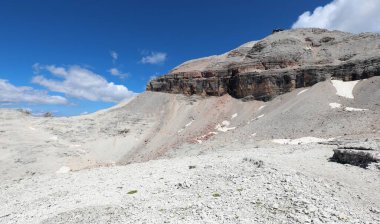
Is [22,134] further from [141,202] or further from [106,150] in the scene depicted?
[141,202]

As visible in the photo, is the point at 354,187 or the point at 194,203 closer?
the point at 194,203

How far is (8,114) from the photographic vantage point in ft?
206

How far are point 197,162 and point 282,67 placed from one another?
41.4 metres

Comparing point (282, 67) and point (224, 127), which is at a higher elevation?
point (282, 67)

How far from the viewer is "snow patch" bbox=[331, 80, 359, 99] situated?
46.2 m

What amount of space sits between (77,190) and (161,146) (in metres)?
27.7

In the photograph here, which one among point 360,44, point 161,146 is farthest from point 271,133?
point 360,44

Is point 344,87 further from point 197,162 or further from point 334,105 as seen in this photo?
point 197,162

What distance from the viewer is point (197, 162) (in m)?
24.2

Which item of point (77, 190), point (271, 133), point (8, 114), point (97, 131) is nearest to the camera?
point (77, 190)

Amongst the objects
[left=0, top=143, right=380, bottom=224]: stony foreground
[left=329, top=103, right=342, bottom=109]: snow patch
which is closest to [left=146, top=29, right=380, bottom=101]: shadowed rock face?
[left=329, top=103, right=342, bottom=109]: snow patch

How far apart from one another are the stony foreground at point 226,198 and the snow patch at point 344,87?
30196 mm

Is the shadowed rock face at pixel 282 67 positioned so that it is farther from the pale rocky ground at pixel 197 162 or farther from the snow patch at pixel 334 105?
the snow patch at pixel 334 105

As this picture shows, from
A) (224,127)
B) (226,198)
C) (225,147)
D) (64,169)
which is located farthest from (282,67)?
(226,198)
